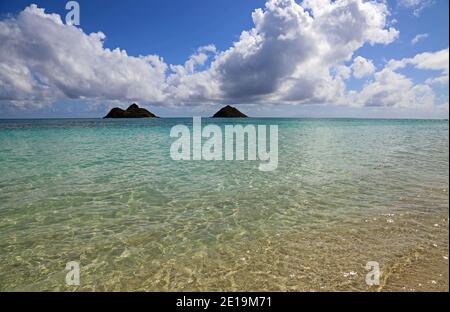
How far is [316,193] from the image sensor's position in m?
12.5

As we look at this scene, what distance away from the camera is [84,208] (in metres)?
10.7

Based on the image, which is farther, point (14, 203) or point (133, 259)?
point (14, 203)

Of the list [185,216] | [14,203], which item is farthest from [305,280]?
[14,203]

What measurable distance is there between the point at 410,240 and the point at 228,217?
5.39m

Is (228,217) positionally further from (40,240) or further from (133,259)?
(40,240)

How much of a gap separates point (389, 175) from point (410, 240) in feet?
31.1

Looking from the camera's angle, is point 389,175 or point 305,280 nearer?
point 305,280

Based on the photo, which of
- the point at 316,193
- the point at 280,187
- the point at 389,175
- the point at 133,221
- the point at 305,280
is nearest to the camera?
the point at 305,280

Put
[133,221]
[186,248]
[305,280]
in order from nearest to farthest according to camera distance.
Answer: [305,280]
[186,248]
[133,221]
